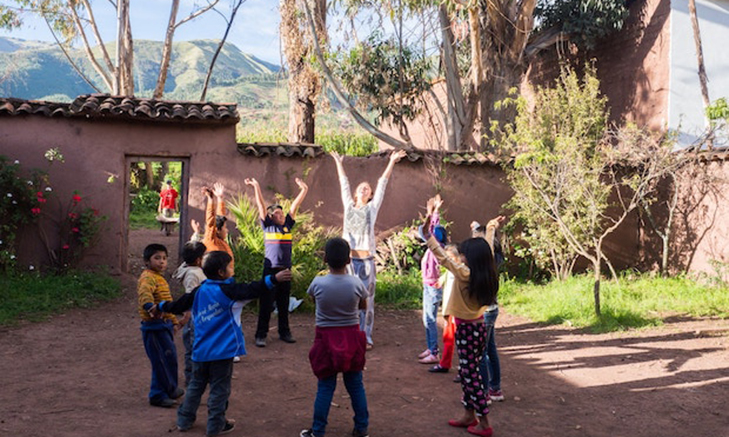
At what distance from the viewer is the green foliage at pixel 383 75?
13273 mm

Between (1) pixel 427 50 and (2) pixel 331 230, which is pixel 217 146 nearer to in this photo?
(2) pixel 331 230

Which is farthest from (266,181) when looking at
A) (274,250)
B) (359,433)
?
(359,433)

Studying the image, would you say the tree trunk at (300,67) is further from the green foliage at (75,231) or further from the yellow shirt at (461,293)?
the yellow shirt at (461,293)

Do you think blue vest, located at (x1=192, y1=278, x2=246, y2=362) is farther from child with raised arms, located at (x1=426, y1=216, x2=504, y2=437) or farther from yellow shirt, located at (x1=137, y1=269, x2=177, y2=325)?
child with raised arms, located at (x1=426, y1=216, x2=504, y2=437)

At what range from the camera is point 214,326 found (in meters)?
3.98

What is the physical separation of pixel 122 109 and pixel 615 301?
7649 millimetres

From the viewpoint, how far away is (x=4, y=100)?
29.5ft

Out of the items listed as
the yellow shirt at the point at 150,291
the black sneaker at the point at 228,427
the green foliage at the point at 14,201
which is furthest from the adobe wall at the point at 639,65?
the black sneaker at the point at 228,427

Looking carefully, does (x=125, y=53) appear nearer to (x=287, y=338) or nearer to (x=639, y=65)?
(x=639, y=65)

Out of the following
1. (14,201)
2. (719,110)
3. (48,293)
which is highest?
(719,110)

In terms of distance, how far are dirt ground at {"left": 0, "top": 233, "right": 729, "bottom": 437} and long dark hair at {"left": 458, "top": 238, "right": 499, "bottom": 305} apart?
987 mm

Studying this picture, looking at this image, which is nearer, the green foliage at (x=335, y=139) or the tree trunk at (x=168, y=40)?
the green foliage at (x=335, y=139)

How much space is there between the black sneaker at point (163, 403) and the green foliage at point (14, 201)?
531cm

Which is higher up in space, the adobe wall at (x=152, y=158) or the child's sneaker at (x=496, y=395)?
the adobe wall at (x=152, y=158)
